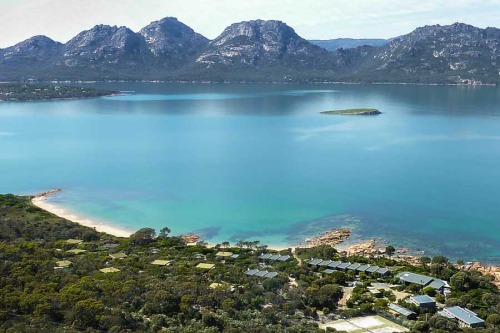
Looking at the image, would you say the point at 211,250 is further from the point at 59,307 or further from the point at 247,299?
the point at 59,307

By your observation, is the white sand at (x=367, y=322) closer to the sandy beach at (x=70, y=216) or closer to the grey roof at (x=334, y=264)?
the grey roof at (x=334, y=264)

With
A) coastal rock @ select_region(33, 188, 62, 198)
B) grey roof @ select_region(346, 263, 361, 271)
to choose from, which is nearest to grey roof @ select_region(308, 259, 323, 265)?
grey roof @ select_region(346, 263, 361, 271)

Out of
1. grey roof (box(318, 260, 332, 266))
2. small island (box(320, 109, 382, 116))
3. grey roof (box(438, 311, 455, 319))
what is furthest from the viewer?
small island (box(320, 109, 382, 116))

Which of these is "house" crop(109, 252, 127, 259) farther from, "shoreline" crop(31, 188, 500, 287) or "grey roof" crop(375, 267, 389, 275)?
"grey roof" crop(375, 267, 389, 275)

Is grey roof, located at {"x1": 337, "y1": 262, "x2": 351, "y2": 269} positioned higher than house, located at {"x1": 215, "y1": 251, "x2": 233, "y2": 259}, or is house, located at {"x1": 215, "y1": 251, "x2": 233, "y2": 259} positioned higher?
grey roof, located at {"x1": 337, "y1": 262, "x2": 351, "y2": 269}

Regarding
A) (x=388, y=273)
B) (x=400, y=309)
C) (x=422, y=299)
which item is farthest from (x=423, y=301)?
(x=388, y=273)

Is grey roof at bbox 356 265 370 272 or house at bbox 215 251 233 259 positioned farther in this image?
house at bbox 215 251 233 259
